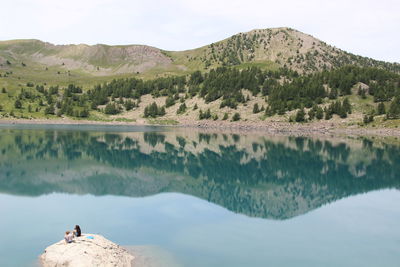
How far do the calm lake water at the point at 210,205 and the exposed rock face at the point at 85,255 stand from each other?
1.59 m

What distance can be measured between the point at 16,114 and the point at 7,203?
152 metres

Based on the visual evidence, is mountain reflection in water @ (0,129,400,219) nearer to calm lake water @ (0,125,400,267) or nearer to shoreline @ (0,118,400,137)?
calm lake water @ (0,125,400,267)

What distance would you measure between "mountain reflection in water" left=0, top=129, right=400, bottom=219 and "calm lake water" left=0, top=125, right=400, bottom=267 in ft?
0.52

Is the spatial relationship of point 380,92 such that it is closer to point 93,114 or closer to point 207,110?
point 207,110

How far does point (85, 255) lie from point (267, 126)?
14490cm

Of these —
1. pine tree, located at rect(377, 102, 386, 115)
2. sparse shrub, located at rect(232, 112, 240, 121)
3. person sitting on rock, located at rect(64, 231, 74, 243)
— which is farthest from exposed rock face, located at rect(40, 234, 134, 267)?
sparse shrub, located at rect(232, 112, 240, 121)

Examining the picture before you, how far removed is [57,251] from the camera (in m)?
21.2

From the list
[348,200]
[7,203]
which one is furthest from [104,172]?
[348,200]

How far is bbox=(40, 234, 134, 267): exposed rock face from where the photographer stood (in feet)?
66.0

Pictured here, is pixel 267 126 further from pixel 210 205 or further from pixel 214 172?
pixel 210 205

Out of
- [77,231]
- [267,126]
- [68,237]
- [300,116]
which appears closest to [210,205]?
[77,231]

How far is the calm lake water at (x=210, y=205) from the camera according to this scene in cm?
2478

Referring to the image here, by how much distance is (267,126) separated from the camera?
526 ft

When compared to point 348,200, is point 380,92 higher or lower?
higher
